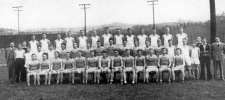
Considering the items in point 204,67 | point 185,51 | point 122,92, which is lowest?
point 122,92

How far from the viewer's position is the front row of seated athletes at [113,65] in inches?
486

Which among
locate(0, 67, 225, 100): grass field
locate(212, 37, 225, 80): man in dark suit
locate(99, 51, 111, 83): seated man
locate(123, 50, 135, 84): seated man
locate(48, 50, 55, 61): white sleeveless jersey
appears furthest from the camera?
locate(48, 50, 55, 61): white sleeveless jersey

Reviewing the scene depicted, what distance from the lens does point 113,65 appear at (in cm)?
1259

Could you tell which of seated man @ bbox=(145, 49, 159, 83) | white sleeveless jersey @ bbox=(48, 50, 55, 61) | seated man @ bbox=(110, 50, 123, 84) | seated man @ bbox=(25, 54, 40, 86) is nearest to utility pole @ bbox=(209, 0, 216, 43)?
seated man @ bbox=(145, 49, 159, 83)

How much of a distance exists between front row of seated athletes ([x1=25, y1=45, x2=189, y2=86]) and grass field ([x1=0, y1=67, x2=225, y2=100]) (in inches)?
24.5

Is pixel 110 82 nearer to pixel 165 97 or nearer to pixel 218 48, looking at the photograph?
pixel 165 97

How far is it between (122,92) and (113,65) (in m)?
2.24

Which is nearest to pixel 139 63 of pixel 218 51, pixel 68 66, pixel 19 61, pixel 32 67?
pixel 68 66

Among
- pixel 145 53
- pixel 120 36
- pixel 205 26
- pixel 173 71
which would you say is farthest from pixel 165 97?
pixel 205 26

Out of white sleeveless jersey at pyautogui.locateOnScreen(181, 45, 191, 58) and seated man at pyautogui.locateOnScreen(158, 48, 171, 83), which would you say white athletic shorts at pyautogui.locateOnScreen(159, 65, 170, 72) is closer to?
seated man at pyautogui.locateOnScreen(158, 48, 171, 83)

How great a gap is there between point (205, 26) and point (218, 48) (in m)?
35.6

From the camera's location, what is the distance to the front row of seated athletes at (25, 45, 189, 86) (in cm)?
1234

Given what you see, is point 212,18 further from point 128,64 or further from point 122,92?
point 122,92

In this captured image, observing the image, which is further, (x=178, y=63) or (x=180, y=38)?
(x=180, y=38)
